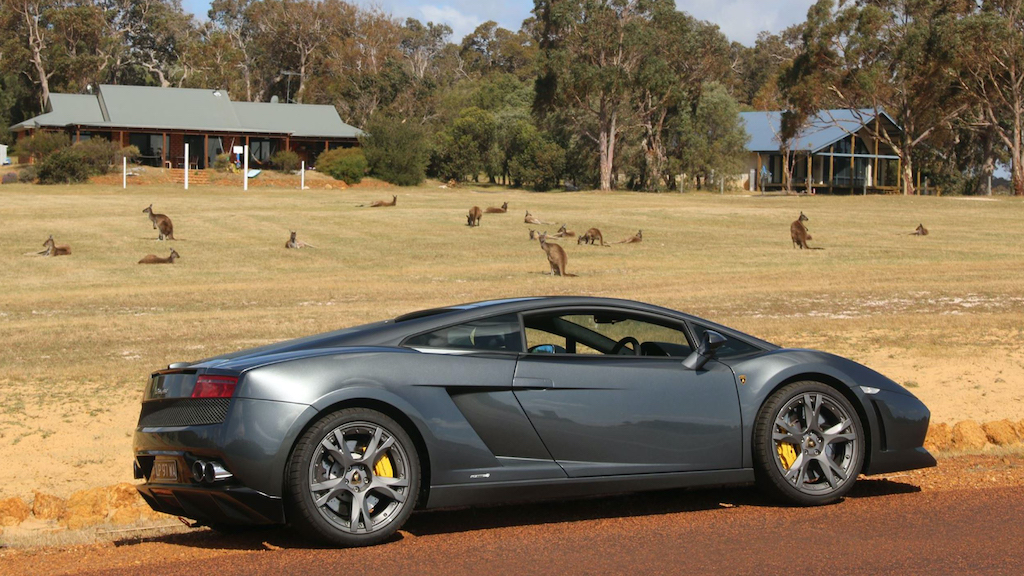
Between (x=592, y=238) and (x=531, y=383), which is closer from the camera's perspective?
(x=531, y=383)

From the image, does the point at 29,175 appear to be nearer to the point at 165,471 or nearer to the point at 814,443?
the point at 165,471

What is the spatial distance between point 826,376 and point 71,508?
483cm

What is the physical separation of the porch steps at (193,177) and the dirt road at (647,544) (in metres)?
61.7

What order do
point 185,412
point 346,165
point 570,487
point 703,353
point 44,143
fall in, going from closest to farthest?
point 185,412 < point 570,487 < point 703,353 < point 44,143 < point 346,165

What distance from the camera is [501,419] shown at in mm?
6188

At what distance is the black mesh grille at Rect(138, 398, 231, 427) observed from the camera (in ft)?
19.0

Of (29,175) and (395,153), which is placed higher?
(395,153)

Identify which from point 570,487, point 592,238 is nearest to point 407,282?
point 592,238

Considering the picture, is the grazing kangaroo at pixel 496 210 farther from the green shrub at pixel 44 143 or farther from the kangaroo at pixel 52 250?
the green shrub at pixel 44 143

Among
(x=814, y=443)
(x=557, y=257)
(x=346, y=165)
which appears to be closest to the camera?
(x=814, y=443)

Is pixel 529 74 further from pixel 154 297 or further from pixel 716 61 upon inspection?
pixel 154 297

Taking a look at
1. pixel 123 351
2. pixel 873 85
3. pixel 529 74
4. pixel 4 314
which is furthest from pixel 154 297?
pixel 529 74

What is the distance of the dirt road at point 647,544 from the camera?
5.48m

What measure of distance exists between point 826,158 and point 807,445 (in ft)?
265
